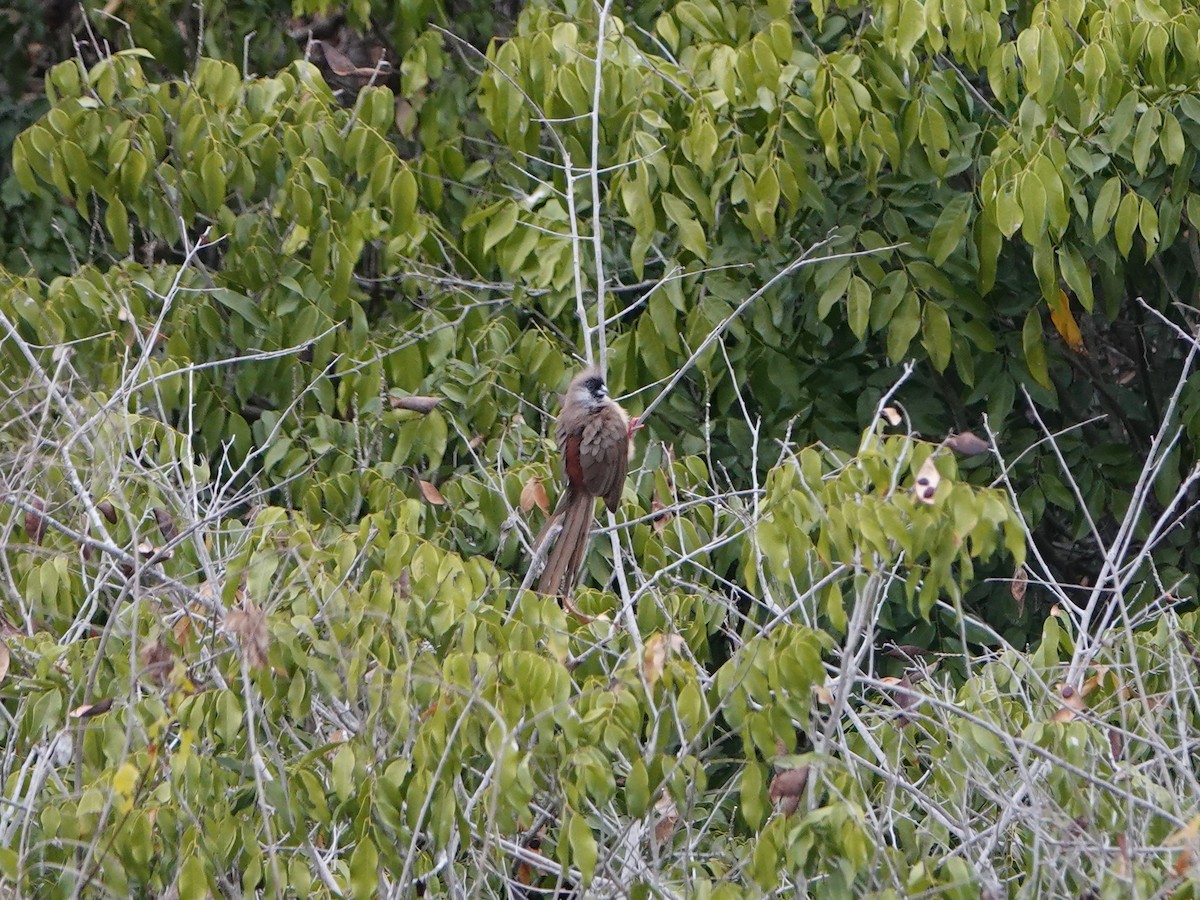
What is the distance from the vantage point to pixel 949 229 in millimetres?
6078

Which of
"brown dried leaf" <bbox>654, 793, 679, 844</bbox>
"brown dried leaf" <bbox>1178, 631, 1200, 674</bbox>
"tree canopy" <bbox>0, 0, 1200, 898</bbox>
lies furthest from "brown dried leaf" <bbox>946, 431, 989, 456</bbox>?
"brown dried leaf" <bbox>1178, 631, 1200, 674</bbox>

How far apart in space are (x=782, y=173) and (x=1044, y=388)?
150 cm

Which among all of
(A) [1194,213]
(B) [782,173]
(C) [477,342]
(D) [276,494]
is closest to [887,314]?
(B) [782,173]

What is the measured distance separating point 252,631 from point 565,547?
2.05 m

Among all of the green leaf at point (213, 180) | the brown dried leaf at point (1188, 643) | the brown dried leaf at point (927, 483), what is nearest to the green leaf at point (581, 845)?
the brown dried leaf at point (927, 483)

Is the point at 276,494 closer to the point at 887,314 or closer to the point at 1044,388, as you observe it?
the point at 887,314

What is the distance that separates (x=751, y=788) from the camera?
373cm

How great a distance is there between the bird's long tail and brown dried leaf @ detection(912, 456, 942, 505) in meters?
2.07

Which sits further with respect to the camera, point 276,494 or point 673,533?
point 276,494

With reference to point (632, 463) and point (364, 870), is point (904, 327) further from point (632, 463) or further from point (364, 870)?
point (364, 870)

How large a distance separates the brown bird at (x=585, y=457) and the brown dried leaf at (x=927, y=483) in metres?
2.22

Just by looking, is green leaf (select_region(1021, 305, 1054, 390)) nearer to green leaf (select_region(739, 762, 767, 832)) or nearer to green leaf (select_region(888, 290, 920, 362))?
green leaf (select_region(888, 290, 920, 362))

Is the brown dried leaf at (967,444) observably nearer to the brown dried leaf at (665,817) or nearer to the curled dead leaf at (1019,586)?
the curled dead leaf at (1019,586)

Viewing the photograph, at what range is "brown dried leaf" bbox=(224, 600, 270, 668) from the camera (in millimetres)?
3623
